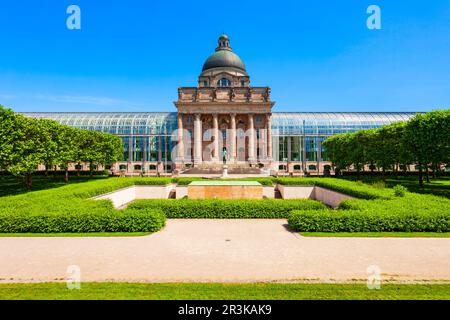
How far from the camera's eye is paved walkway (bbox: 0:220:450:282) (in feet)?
28.6

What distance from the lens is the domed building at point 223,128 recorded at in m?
70.8

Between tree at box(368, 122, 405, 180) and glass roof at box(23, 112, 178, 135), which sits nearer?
tree at box(368, 122, 405, 180)

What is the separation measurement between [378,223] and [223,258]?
9688 mm

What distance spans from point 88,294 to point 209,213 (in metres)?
12.3

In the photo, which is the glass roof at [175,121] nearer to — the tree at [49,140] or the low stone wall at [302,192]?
the tree at [49,140]

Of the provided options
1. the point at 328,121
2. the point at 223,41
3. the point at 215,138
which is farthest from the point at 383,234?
the point at 223,41

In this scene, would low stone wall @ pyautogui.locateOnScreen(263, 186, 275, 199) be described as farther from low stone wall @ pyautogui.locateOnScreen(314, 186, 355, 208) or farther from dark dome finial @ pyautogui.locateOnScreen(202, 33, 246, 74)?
dark dome finial @ pyautogui.locateOnScreen(202, 33, 246, 74)

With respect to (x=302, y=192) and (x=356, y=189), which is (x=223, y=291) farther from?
(x=302, y=192)

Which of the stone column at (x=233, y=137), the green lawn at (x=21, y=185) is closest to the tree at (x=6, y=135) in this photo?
the green lawn at (x=21, y=185)

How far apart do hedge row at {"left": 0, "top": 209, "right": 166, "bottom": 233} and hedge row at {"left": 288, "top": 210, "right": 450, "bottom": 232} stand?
9.75 meters

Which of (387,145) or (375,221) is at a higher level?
(387,145)

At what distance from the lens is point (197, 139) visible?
6944 centimetres

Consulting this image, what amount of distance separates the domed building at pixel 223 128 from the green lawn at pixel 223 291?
188ft

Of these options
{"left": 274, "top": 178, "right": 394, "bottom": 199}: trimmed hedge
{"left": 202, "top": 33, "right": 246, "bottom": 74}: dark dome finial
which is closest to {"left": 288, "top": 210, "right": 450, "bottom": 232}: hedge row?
{"left": 274, "top": 178, "right": 394, "bottom": 199}: trimmed hedge
